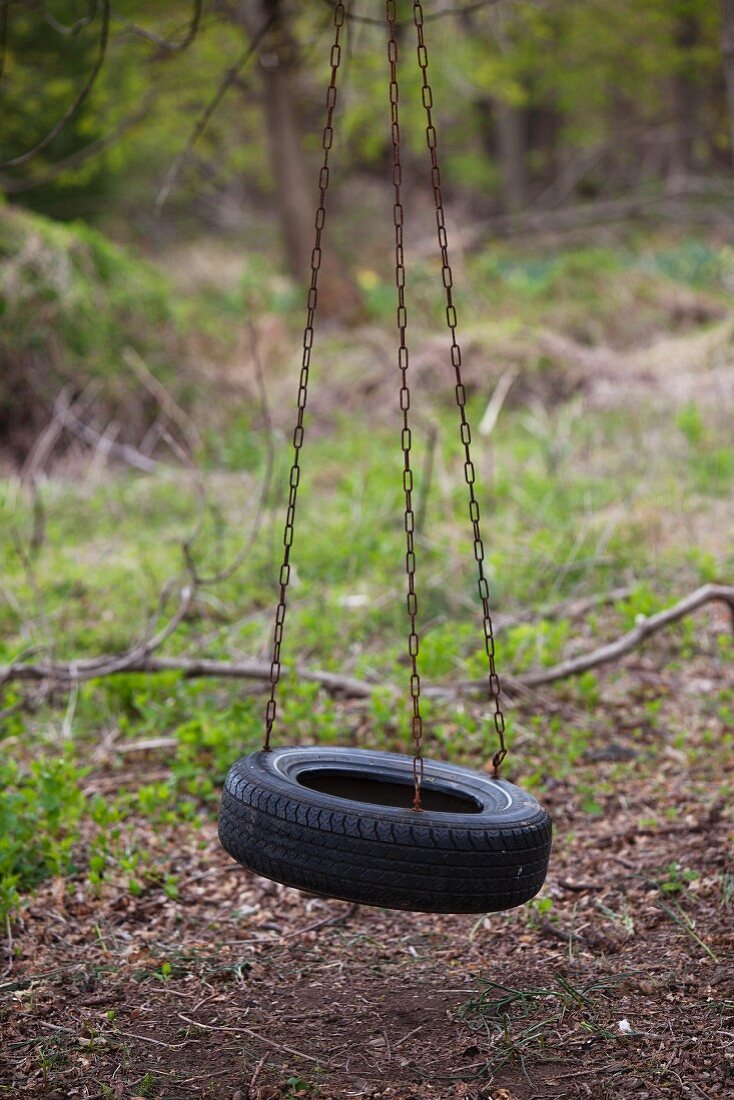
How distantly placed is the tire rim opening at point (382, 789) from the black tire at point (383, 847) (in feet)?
1.03

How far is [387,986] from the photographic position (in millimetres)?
3377

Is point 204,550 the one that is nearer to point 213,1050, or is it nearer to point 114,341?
point 114,341

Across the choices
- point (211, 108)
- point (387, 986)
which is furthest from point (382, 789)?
Result: point (211, 108)

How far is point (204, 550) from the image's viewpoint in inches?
282

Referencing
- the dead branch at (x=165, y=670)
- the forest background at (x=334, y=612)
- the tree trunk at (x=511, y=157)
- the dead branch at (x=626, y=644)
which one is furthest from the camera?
the tree trunk at (x=511, y=157)

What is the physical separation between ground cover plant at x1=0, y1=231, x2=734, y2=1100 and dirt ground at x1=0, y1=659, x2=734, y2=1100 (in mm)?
11

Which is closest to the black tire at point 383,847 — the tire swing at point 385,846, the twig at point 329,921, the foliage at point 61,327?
the tire swing at point 385,846

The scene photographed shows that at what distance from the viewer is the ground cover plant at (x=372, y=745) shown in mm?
3000

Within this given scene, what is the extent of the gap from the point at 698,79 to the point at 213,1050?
21896mm

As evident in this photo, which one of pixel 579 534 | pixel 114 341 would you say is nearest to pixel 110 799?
pixel 579 534

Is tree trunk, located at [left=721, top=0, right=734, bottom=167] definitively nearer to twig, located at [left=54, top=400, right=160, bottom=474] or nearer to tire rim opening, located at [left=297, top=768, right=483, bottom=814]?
tire rim opening, located at [left=297, top=768, right=483, bottom=814]

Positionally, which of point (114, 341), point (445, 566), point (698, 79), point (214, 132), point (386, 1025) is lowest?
point (386, 1025)

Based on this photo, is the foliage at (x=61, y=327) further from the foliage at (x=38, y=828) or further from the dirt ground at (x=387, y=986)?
the dirt ground at (x=387, y=986)

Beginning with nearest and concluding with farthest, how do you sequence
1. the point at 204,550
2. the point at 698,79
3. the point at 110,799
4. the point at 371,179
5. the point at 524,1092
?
1. the point at 524,1092
2. the point at 110,799
3. the point at 204,550
4. the point at 698,79
5. the point at 371,179
